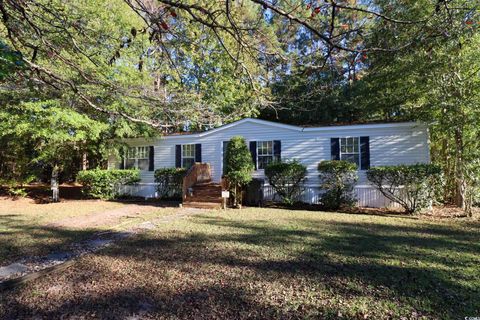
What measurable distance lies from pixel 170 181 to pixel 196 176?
1609mm

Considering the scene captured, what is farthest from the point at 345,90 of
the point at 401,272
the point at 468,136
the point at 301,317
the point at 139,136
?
the point at 301,317

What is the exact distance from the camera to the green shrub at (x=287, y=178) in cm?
1023

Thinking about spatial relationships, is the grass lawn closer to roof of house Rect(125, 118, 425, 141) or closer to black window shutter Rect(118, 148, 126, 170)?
roof of house Rect(125, 118, 425, 141)

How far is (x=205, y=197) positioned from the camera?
1039cm

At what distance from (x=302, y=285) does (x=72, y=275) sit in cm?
295

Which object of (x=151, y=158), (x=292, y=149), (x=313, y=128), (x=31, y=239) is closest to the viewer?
(x=31, y=239)

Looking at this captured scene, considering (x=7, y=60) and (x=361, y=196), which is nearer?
(x=7, y=60)

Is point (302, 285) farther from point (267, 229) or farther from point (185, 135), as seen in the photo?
point (185, 135)

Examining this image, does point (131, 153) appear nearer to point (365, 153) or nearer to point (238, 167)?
point (238, 167)

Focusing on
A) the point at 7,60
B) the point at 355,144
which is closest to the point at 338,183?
the point at 355,144

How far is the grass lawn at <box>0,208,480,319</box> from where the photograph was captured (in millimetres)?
2854

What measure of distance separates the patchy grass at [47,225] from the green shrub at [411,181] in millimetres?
7073

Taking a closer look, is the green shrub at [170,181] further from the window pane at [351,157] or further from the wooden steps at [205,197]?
the window pane at [351,157]

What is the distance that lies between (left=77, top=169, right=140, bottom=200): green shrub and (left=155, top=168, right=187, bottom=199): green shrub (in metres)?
1.61
